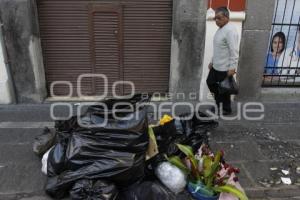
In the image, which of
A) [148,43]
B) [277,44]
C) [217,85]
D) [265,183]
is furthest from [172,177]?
[277,44]

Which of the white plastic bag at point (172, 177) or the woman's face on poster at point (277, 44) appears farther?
the woman's face on poster at point (277, 44)

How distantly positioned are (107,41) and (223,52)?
6.51ft

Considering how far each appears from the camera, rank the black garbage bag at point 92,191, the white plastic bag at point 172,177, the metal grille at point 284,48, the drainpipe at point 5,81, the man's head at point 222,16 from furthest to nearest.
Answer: the metal grille at point 284,48, the drainpipe at point 5,81, the man's head at point 222,16, the white plastic bag at point 172,177, the black garbage bag at point 92,191

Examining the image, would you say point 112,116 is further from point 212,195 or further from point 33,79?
point 33,79

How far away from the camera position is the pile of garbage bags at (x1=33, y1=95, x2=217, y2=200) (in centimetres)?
292

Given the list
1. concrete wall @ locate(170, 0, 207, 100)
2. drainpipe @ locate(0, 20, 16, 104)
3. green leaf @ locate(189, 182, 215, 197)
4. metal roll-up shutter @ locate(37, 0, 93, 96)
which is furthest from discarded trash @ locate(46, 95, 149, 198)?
drainpipe @ locate(0, 20, 16, 104)

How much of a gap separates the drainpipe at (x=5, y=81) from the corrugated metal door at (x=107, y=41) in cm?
61

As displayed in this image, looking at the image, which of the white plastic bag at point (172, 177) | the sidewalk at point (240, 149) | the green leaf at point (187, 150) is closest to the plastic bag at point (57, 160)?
the sidewalk at point (240, 149)

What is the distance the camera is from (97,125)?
3086 millimetres

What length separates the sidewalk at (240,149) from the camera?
325 centimetres

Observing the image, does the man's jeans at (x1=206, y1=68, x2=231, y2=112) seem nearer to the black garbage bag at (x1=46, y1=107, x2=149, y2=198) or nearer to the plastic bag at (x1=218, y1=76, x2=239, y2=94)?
the plastic bag at (x1=218, y1=76, x2=239, y2=94)

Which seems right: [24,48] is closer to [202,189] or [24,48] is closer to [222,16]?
[222,16]

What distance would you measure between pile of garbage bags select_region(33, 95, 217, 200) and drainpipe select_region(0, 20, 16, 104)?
7.60 feet

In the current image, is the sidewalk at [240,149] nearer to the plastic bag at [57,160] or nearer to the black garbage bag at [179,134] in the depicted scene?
the plastic bag at [57,160]
